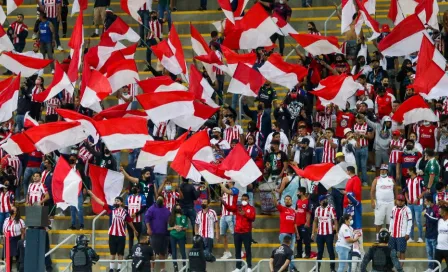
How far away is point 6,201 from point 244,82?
6172 millimetres

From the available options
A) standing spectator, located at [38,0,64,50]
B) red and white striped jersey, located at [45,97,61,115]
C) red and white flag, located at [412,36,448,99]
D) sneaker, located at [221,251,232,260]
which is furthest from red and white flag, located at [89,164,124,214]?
standing spectator, located at [38,0,64,50]

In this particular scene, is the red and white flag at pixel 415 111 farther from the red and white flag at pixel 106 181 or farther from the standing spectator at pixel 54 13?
the standing spectator at pixel 54 13

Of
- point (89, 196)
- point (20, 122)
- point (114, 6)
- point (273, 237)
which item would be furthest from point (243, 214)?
point (114, 6)

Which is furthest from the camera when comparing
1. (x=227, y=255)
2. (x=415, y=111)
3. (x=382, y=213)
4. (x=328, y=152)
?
(x=328, y=152)

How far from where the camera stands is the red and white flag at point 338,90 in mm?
40250

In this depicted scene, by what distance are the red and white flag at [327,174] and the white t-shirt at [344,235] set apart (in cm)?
97

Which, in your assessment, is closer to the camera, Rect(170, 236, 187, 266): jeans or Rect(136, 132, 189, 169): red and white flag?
Rect(136, 132, 189, 169): red and white flag

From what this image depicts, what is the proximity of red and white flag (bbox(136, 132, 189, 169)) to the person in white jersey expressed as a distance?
14.6ft

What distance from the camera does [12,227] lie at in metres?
39.6

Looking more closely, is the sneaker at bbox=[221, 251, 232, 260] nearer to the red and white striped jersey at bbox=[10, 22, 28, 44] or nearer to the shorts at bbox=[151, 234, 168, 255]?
the shorts at bbox=[151, 234, 168, 255]

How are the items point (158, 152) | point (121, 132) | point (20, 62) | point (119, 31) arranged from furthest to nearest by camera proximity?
point (119, 31), point (20, 62), point (158, 152), point (121, 132)

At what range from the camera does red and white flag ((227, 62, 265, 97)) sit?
1590 inches

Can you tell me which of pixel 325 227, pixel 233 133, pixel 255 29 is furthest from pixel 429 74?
pixel 233 133

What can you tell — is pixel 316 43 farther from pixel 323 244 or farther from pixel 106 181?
pixel 106 181
